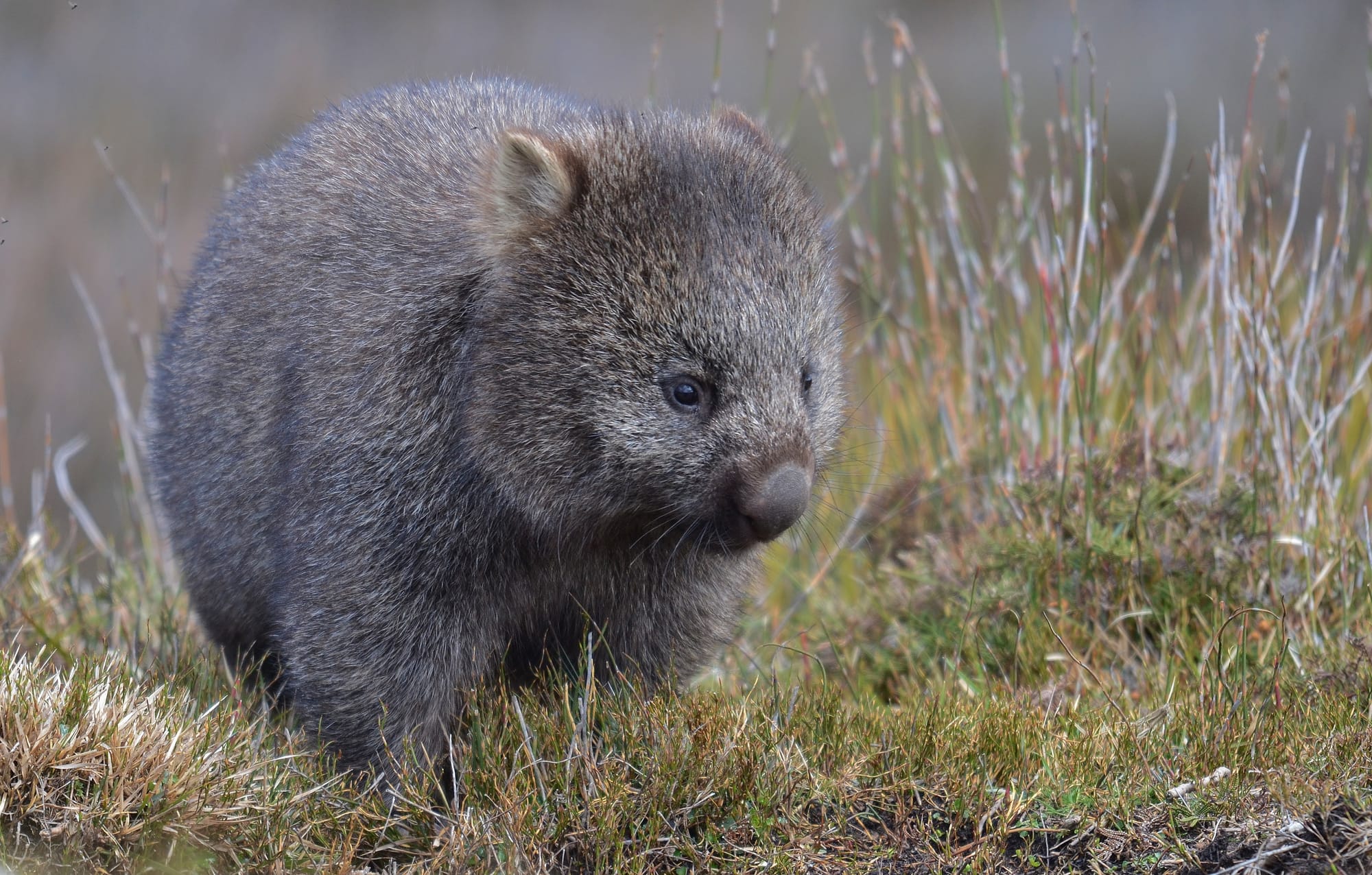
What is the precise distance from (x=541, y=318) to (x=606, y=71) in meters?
8.87

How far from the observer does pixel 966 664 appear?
14.7 feet

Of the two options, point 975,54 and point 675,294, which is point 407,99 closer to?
point 675,294

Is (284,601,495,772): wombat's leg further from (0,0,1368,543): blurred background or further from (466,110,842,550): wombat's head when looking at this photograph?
(0,0,1368,543): blurred background

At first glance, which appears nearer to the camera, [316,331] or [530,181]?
[530,181]

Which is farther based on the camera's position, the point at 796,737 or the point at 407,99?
the point at 407,99

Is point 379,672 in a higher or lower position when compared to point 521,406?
lower

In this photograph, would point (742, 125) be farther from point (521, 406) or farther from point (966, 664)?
point (966, 664)

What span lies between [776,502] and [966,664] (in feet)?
4.98

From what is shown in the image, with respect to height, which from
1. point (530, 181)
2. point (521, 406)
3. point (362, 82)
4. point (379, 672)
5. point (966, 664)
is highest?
point (530, 181)

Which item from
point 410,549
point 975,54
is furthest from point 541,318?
point 975,54

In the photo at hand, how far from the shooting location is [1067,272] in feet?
15.9

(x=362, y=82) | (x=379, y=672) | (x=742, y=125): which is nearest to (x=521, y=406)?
(x=379, y=672)

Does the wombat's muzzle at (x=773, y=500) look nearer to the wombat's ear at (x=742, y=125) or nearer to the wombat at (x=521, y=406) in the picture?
the wombat at (x=521, y=406)

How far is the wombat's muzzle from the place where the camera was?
10.7 feet
